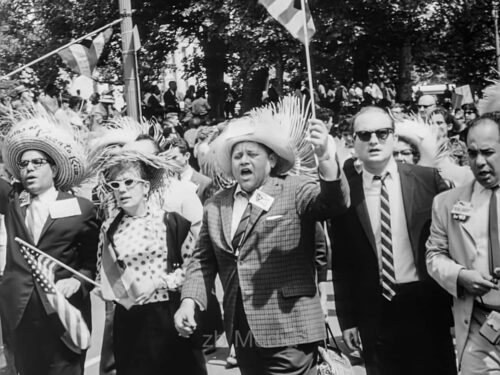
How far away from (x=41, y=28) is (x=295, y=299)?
25.1m

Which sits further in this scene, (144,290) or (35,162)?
(35,162)

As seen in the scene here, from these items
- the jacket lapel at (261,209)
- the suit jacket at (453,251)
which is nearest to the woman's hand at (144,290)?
the jacket lapel at (261,209)

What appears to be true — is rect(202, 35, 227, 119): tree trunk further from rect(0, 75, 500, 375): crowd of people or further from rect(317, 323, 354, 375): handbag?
rect(317, 323, 354, 375): handbag

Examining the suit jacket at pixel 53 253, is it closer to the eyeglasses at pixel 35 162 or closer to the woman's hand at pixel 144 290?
the eyeglasses at pixel 35 162

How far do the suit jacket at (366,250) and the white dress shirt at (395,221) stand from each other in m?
0.02

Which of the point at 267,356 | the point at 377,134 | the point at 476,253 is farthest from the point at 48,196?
the point at 476,253

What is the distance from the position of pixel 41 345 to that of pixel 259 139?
1868 mm

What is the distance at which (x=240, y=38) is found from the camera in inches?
801

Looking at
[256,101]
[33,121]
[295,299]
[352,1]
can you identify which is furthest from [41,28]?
[295,299]

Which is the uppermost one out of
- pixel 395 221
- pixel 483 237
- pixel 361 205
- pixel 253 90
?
pixel 253 90

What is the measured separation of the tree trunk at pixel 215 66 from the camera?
2456 cm

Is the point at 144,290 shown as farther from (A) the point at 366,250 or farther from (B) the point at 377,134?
(B) the point at 377,134

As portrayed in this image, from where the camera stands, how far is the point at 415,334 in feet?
13.9

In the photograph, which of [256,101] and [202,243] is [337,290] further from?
[256,101]
